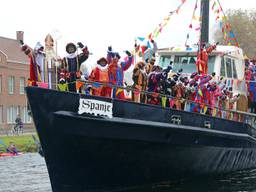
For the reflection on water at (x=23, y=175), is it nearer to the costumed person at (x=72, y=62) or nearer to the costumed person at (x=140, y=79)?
the costumed person at (x=140, y=79)

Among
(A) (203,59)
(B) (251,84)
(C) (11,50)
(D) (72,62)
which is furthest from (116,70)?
(C) (11,50)

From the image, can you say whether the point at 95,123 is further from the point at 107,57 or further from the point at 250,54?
the point at 250,54

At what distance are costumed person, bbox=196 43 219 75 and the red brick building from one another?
28.9 metres

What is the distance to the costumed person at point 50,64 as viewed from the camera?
33.3ft

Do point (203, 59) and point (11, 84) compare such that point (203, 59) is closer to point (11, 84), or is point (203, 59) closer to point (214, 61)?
point (214, 61)

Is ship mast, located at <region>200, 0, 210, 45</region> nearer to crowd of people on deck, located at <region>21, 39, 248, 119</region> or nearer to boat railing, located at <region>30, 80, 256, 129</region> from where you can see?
crowd of people on deck, located at <region>21, 39, 248, 119</region>

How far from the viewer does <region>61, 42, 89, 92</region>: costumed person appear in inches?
409

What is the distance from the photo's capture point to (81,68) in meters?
10.8

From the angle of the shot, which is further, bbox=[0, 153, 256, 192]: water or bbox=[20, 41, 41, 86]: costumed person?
bbox=[0, 153, 256, 192]: water

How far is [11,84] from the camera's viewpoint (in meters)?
44.5

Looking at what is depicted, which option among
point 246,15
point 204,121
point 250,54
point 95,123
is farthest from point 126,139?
point 246,15

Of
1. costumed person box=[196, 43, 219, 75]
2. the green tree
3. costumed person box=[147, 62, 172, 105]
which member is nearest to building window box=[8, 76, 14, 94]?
the green tree

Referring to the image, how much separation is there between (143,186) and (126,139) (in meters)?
1.46

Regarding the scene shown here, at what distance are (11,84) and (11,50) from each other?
3605mm
